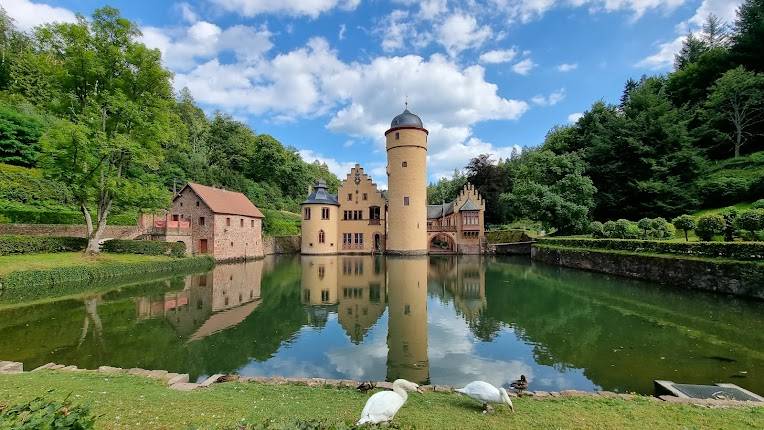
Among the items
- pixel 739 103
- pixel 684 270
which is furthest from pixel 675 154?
pixel 684 270

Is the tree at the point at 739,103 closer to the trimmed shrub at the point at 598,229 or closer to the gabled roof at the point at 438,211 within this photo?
the trimmed shrub at the point at 598,229

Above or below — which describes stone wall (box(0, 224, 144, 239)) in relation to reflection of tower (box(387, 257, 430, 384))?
above

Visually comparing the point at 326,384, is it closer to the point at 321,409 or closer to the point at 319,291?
the point at 321,409

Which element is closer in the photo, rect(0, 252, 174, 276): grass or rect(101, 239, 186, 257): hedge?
rect(0, 252, 174, 276): grass

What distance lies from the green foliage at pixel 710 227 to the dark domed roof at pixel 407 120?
929 inches

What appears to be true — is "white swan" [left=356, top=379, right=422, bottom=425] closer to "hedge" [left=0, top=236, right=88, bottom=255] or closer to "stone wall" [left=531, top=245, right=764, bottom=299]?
"stone wall" [left=531, top=245, right=764, bottom=299]

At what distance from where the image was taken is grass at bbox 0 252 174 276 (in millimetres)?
15820

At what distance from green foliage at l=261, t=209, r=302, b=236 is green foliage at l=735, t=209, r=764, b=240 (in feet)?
119

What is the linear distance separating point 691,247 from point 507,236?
879 inches

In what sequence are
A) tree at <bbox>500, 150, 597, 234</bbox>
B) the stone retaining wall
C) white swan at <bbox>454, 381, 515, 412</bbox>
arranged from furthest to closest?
tree at <bbox>500, 150, 597, 234</bbox>, the stone retaining wall, white swan at <bbox>454, 381, 515, 412</bbox>

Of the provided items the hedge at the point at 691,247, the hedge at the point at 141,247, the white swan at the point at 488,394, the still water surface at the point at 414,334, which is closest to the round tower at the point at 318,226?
the hedge at the point at 141,247

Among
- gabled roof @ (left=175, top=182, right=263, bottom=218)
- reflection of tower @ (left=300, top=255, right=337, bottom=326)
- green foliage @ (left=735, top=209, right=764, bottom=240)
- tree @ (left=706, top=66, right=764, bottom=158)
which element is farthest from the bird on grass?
tree @ (left=706, top=66, right=764, bottom=158)

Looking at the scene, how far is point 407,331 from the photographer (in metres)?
10.4

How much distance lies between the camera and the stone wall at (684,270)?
13.5 metres
